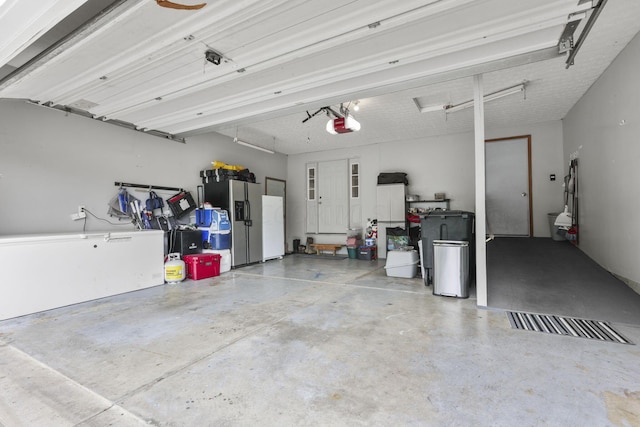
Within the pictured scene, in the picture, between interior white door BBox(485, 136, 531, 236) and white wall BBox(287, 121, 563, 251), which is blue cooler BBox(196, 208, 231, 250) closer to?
white wall BBox(287, 121, 563, 251)

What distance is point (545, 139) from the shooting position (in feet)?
19.7

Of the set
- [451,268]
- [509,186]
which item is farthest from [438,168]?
[451,268]

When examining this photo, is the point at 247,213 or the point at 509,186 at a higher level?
the point at 509,186

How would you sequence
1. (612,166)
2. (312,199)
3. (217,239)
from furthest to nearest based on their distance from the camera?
(312,199) < (217,239) < (612,166)

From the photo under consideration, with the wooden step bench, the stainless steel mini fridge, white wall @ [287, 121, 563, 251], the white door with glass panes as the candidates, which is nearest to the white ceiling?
white wall @ [287, 121, 563, 251]

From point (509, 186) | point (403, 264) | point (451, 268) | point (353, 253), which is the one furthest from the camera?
point (353, 253)

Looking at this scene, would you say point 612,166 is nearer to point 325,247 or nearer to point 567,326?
point 567,326

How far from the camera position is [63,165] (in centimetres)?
436

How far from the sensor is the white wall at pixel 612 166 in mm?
3156

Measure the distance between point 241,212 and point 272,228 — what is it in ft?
3.70

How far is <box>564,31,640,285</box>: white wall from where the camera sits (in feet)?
10.4

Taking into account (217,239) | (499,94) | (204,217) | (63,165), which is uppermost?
(499,94)

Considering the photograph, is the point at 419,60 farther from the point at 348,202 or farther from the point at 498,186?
Answer: the point at 348,202

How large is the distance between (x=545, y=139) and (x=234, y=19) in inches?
261
